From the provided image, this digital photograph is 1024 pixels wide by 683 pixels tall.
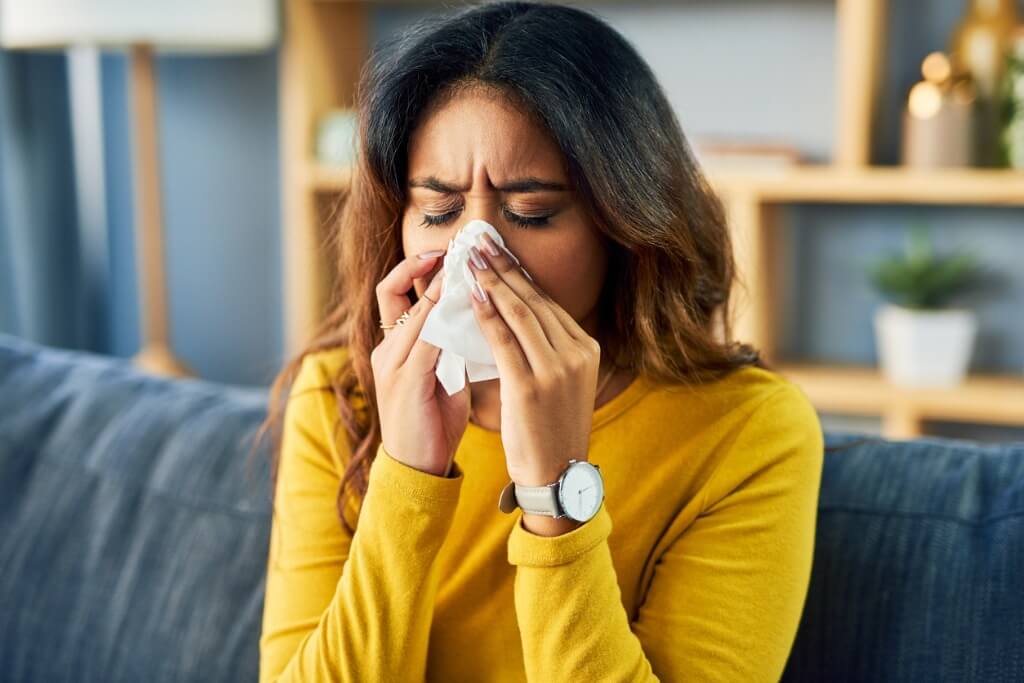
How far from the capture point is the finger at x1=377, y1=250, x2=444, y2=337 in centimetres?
109

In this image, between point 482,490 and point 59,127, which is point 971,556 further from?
point 59,127

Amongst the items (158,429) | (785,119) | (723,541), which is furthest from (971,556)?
(785,119)

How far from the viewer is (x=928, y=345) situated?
7.86 feet

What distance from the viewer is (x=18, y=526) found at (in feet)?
4.82

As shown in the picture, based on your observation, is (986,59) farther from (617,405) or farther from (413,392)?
(413,392)

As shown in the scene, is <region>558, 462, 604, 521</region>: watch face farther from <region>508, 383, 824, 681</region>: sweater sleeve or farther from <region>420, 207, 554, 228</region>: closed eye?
<region>420, 207, 554, 228</region>: closed eye

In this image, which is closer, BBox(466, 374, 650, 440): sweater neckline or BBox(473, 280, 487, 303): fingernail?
BBox(473, 280, 487, 303): fingernail

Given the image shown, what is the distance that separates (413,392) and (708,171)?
4.96 feet

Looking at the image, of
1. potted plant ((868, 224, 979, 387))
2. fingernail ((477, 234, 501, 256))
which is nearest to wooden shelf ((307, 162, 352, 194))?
potted plant ((868, 224, 979, 387))

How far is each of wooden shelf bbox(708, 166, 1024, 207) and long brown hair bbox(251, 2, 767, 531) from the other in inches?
46.6

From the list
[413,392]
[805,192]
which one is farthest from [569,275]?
[805,192]

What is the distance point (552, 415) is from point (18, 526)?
802 millimetres

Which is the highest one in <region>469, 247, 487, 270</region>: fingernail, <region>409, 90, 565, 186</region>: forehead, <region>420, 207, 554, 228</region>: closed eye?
<region>409, 90, 565, 186</region>: forehead

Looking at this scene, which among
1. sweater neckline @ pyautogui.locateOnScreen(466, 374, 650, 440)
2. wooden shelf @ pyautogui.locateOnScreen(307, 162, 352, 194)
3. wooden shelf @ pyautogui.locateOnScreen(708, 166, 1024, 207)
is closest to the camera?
sweater neckline @ pyautogui.locateOnScreen(466, 374, 650, 440)
